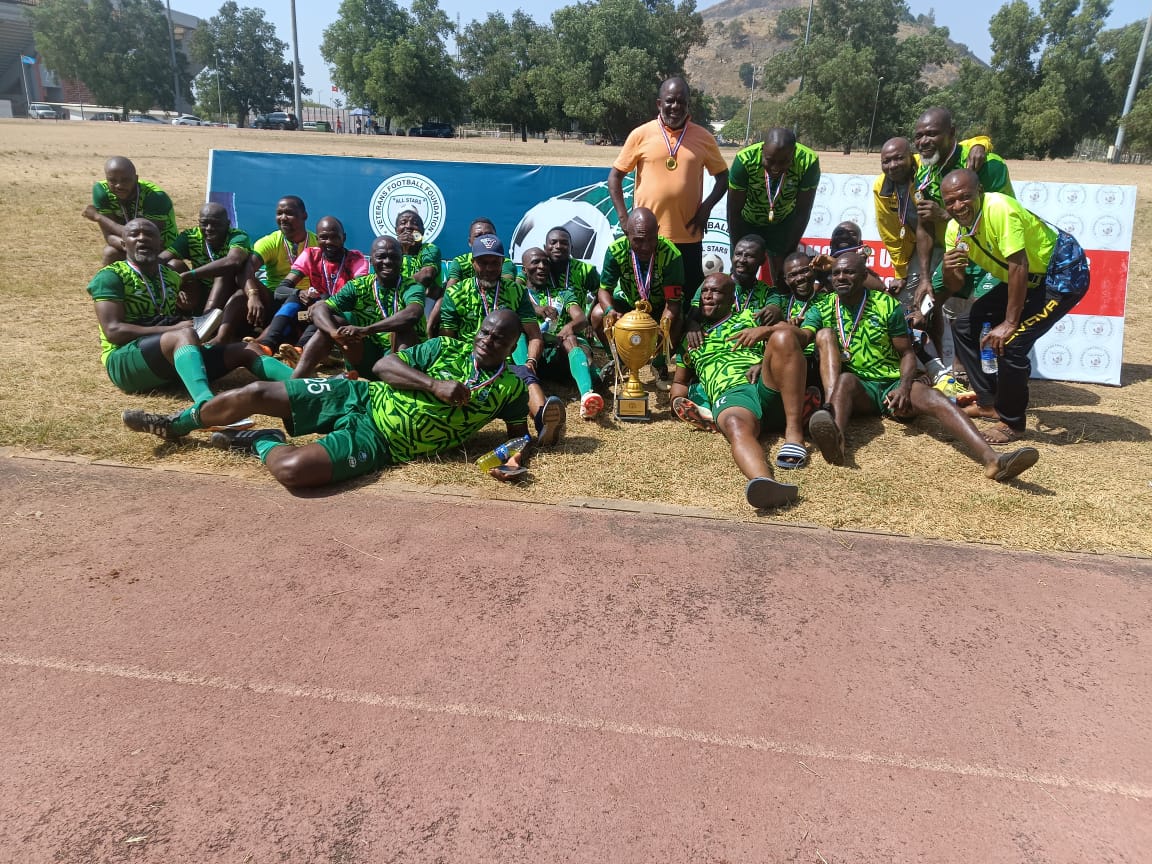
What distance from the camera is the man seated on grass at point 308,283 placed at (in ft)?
21.0

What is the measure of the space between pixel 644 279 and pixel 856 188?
304cm

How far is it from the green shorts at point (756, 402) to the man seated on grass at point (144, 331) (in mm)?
3292

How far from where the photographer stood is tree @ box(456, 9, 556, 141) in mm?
60406

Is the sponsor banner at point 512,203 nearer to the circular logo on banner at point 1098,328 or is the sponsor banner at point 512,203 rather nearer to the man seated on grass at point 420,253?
the circular logo on banner at point 1098,328

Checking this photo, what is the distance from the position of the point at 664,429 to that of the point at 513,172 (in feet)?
14.0

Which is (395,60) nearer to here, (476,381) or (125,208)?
(125,208)

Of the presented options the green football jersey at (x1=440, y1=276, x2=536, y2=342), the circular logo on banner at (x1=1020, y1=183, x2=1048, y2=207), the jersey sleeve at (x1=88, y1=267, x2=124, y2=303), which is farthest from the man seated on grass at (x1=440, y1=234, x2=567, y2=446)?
the circular logo on banner at (x1=1020, y1=183, x2=1048, y2=207)

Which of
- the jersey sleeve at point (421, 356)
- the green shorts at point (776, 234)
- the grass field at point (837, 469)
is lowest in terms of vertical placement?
the grass field at point (837, 469)

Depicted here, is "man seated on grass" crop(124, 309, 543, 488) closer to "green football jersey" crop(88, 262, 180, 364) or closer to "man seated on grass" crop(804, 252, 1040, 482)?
"green football jersey" crop(88, 262, 180, 364)

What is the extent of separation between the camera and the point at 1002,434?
5.41 m

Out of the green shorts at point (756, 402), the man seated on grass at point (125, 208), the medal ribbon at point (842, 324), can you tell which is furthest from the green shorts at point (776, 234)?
the man seated on grass at point (125, 208)

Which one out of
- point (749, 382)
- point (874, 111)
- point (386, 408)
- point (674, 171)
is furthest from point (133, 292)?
point (874, 111)

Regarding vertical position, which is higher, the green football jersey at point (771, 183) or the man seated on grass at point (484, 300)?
the green football jersey at point (771, 183)

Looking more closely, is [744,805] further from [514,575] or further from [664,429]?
[664,429]
